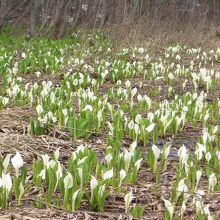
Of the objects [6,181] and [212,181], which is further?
[212,181]

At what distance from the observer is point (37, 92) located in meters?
5.89

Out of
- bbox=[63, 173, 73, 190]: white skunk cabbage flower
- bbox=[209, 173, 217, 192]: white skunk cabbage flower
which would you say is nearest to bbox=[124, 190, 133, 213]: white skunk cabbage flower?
bbox=[63, 173, 73, 190]: white skunk cabbage flower

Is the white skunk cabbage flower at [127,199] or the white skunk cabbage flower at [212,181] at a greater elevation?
the white skunk cabbage flower at [212,181]

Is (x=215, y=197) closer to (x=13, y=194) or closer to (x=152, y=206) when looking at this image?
(x=152, y=206)

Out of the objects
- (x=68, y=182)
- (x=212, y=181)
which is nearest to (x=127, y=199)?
(x=68, y=182)

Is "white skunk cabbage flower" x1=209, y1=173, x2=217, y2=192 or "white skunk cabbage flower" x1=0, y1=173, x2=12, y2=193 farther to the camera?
"white skunk cabbage flower" x1=209, y1=173, x2=217, y2=192

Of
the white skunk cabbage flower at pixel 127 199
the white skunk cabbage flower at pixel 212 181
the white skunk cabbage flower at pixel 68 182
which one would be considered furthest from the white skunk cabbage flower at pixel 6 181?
the white skunk cabbage flower at pixel 212 181

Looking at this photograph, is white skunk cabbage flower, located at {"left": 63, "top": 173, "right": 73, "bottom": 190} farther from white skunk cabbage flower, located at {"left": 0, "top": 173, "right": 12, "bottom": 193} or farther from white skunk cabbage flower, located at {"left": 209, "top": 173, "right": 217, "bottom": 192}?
white skunk cabbage flower, located at {"left": 209, "top": 173, "right": 217, "bottom": 192}

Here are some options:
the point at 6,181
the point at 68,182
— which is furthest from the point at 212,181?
A: the point at 6,181

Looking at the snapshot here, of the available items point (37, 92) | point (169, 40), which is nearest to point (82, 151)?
point (37, 92)

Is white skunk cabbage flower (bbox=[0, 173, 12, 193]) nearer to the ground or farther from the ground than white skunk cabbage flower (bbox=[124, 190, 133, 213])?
farther from the ground

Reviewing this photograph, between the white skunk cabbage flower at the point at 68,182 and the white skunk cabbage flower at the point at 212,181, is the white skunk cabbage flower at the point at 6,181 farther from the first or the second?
the white skunk cabbage flower at the point at 212,181

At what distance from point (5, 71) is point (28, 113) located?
10.3ft

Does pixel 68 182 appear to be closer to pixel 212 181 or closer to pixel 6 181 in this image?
pixel 6 181
